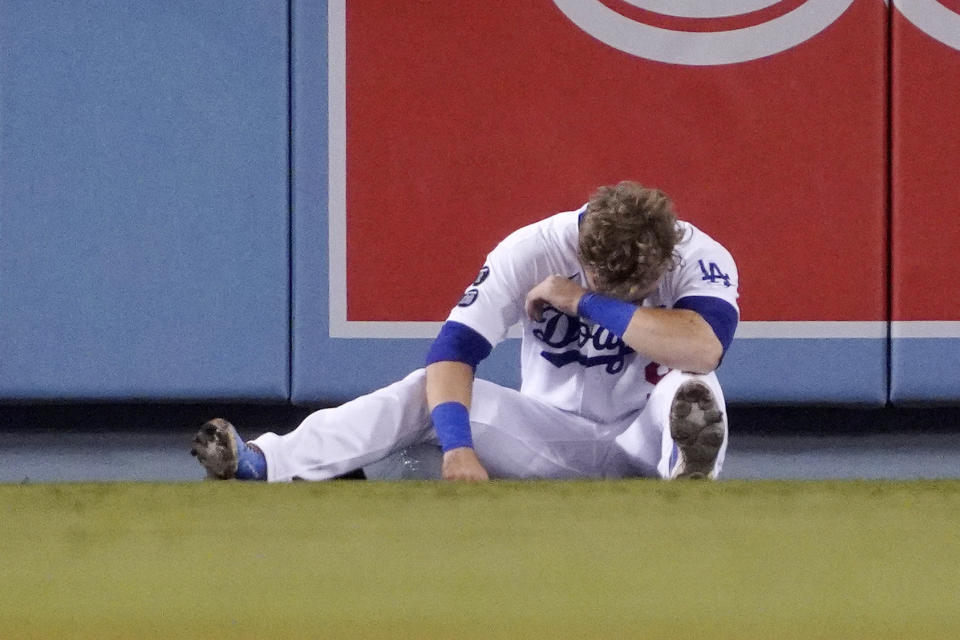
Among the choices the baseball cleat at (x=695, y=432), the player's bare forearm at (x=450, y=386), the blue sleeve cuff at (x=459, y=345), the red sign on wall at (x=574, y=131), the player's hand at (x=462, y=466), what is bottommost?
the player's hand at (x=462, y=466)

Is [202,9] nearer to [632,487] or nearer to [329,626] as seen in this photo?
[632,487]

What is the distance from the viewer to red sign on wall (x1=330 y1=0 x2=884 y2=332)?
214 cm

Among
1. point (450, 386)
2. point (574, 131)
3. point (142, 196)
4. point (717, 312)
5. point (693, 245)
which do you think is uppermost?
point (574, 131)

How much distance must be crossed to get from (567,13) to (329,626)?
183 centimetres

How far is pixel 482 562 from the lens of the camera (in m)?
0.64

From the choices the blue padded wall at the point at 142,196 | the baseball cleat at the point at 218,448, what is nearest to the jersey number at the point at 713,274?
the baseball cleat at the point at 218,448

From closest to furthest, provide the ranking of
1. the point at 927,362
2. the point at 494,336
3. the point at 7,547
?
1. the point at 7,547
2. the point at 494,336
3. the point at 927,362

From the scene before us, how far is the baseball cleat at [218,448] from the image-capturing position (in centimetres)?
139

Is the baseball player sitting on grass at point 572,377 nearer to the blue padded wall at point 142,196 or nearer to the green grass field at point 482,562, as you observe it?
the green grass field at point 482,562

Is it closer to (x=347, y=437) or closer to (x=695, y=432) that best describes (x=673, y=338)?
(x=695, y=432)

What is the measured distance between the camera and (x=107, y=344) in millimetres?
2131

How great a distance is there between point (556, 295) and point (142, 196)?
107 cm

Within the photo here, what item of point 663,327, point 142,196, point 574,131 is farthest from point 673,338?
point 142,196

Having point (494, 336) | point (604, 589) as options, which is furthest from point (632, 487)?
point (494, 336)
